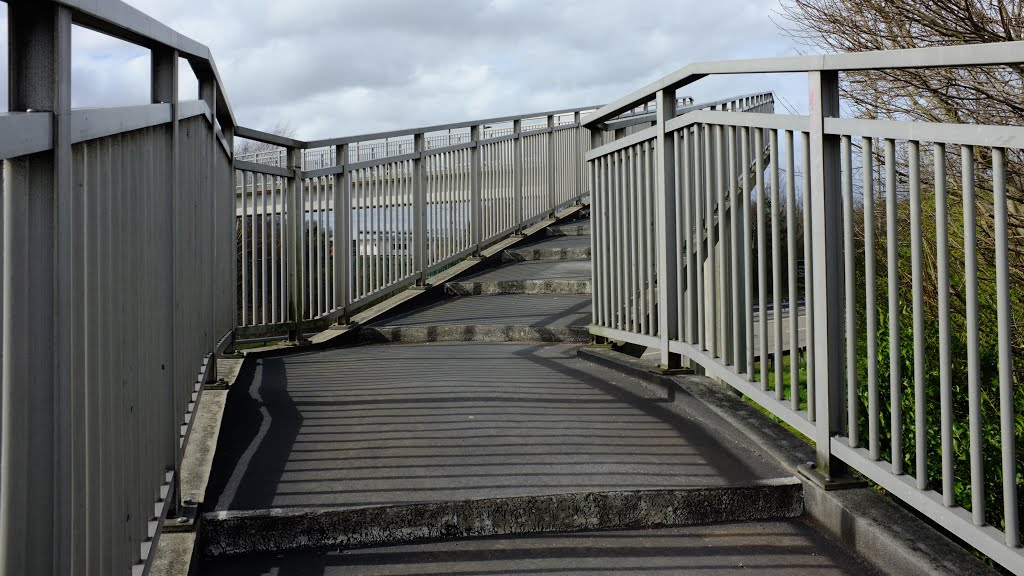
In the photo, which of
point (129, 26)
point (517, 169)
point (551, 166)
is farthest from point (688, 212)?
point (551, 166)

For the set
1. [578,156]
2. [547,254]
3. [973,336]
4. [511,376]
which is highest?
[578,156]

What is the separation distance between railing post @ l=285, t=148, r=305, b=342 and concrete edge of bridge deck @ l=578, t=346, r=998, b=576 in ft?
12.0

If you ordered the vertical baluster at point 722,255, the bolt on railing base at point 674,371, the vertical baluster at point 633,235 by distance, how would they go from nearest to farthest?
the vertical baluster at point 722,255
the bolt on railing base at point 674,371
the vertical baluster at point 633,235

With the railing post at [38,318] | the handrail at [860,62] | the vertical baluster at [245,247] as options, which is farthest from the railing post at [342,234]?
the railing post at [38,318]

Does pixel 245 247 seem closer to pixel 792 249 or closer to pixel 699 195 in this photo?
pixel 699 195

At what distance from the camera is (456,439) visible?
3912 mm

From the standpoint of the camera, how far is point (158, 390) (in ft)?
8.64

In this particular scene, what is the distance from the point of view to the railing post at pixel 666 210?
15.4 feet

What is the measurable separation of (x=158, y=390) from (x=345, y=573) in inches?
32.9

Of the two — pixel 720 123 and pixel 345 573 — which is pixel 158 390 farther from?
pixel 720 123

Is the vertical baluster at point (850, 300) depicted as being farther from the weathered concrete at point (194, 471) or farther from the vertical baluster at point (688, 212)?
the weathered concrete at point (194, 471)

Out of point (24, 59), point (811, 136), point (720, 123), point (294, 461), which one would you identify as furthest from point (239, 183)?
point (24, 59)

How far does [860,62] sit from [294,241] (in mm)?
4889

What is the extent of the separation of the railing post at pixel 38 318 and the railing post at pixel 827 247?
2371 mm
